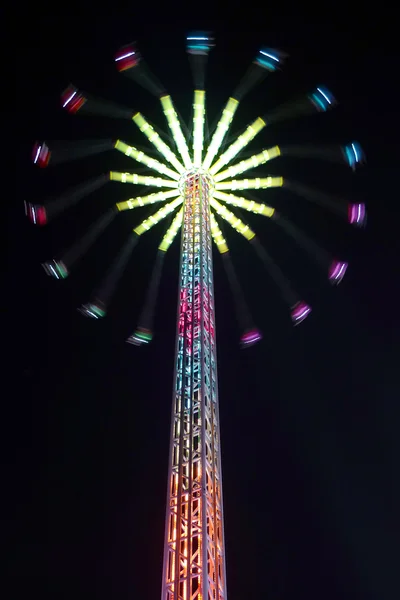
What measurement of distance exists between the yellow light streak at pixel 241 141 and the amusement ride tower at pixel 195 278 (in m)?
0.03

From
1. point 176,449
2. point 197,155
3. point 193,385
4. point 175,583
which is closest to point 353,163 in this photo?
point 197,155

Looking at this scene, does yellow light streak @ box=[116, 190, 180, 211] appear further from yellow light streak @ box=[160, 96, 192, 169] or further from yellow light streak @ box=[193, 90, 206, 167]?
yellow light streak @ box=[193, 90, 206, 167]

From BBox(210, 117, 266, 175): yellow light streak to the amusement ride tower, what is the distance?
0.03 meters

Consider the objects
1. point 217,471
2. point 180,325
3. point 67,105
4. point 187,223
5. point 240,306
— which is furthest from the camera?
point 240,306

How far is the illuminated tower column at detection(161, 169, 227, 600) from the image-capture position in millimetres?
10812

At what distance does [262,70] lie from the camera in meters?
18.0

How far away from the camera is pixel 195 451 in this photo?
12.2 meters

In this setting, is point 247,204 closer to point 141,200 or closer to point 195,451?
point 141,200

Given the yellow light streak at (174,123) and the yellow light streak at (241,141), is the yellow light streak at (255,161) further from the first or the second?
the yellow light streak at (174,123)

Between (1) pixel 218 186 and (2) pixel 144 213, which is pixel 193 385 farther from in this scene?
(2) pixel 144 213

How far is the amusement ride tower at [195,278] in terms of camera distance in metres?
11.2

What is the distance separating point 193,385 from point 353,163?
368 inches

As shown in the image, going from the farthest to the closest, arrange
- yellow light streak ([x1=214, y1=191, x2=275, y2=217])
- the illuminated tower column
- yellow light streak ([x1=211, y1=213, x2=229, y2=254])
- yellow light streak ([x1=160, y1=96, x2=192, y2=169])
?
yellow light streak ([x1=211, y1=213, x2=229, y2=254]) → yellow light streak ([x1=214, y1=191, x2=275, y2=217]) → yellow light streak ([x1=160, y1=96, x2=192, y2=169]) → the illuminated tower column

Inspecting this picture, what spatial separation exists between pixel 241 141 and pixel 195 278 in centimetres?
518
